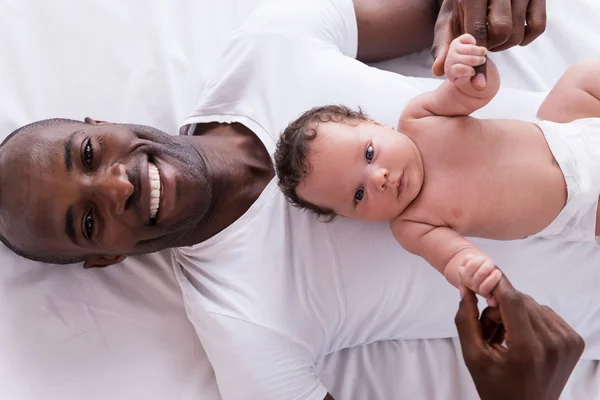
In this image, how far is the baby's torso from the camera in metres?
1.46

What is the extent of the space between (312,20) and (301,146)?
49cm

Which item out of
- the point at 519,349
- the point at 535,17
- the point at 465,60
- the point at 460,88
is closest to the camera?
the point at 519,349

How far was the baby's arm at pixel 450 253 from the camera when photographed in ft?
3.85

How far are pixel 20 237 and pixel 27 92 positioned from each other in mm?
548

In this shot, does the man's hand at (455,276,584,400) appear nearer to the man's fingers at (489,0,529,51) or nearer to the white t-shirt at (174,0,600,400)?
the white t-shirt at (174,0,600,400)

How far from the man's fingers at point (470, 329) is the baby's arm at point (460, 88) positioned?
19.2 inches

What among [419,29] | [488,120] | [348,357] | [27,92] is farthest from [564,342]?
[27,92]

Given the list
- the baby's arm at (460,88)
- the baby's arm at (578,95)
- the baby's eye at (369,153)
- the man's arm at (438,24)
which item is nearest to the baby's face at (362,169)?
the baby's eye at (369,153)

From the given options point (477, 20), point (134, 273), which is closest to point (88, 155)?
point (134, 273)

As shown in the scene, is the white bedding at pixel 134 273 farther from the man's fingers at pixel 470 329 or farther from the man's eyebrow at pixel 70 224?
the man's fingers at pixel 470 329

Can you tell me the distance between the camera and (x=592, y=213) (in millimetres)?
1488

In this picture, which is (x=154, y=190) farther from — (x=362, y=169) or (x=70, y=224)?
(x=362, y=169)

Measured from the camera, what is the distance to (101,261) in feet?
5.49

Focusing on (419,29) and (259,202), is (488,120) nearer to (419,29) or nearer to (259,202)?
(419,29)
